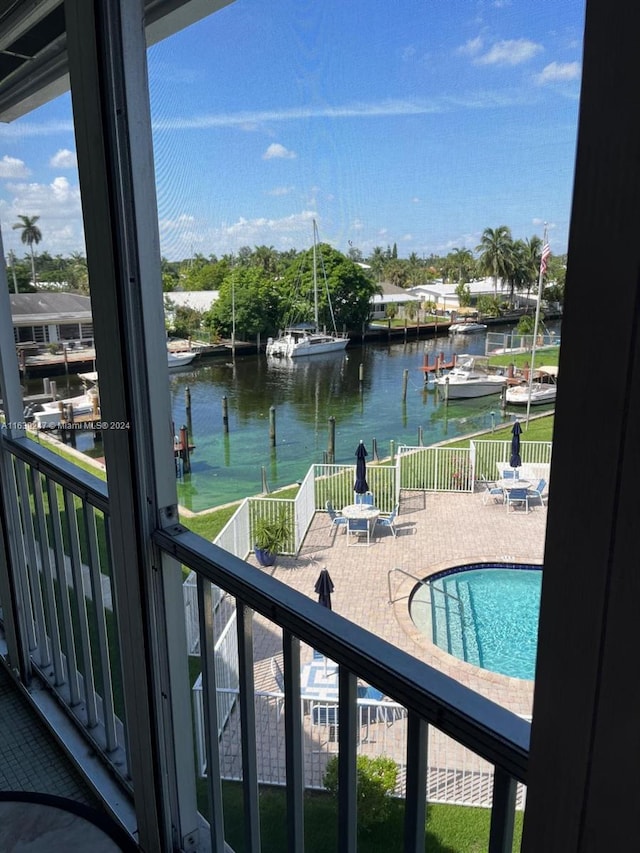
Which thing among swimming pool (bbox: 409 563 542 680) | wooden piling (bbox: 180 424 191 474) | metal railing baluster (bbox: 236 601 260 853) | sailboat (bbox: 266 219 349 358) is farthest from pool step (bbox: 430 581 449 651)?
wooden piling (bbox: 180 424 191 474)

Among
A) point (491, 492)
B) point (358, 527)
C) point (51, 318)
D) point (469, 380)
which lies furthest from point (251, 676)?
point (51, 318)

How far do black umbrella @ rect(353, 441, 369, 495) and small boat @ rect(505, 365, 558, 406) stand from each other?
0.89 feet

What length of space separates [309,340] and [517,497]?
0.43 meters

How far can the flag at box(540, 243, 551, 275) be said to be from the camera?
634 millimetres


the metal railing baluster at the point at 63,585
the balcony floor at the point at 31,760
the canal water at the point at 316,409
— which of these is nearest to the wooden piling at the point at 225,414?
the canal water at the point at 316,409

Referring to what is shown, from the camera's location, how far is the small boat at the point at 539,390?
631 millimetres

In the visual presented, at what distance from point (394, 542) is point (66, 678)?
167cm

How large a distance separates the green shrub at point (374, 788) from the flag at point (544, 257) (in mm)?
1202

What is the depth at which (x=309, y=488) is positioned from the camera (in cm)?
108

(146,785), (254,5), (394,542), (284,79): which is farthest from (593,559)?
(146,785)

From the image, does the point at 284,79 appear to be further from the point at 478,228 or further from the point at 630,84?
the point at 630,84

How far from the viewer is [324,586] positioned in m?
1.11

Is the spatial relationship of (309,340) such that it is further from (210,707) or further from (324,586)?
(210,707)

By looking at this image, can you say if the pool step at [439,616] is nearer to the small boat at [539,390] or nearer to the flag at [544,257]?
the small boat at [539,390]
